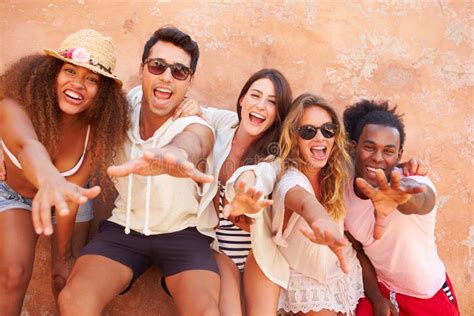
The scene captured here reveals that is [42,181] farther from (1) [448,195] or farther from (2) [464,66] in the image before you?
(2) [464,66]

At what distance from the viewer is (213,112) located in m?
4.10

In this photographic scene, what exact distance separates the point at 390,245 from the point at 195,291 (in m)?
1.33

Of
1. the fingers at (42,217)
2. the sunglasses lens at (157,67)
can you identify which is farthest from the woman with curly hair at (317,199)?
the fingers at (42,217)

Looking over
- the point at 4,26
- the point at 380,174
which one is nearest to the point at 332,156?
the point at 380,174

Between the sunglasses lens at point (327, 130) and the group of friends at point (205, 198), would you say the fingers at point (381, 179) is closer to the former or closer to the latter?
the group of friends at point (205, 198)

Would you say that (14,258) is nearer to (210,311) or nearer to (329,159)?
(210,311)

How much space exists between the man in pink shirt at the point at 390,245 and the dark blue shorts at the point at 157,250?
1.03 m

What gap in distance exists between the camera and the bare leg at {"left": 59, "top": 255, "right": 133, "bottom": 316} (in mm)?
3047

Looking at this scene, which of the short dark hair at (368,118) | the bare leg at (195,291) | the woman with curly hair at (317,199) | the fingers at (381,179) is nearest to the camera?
the fingers at (381,179)

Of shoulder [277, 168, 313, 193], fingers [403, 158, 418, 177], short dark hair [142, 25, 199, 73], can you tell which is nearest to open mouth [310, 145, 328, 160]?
shoulder [277, 168, 313, 193]

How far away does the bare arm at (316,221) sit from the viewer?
268 centimetres

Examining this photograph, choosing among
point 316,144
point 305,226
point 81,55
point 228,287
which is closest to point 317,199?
point 305,226

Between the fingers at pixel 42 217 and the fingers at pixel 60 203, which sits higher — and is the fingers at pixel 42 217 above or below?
below

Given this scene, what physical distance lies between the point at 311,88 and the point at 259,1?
0.91m
